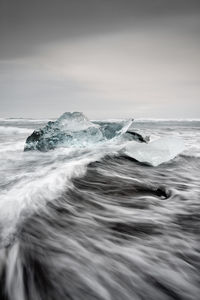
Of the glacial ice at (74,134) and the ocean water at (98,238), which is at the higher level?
the glacial ice at (74,134)

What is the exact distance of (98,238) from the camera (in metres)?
1.90

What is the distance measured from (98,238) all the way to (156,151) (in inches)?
121

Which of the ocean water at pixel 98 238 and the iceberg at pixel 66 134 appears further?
the iceberg at pixel 66 134

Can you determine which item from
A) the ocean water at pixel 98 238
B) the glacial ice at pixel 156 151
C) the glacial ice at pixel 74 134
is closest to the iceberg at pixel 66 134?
the glacial ice at pixel 74 134

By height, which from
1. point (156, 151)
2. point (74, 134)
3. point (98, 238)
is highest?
point (74, 134)

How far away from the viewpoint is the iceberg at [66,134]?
642 cm

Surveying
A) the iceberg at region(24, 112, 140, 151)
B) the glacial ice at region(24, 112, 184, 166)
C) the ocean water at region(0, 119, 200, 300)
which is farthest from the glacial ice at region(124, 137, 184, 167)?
the iceberg at region(24, 112, 140, 151)

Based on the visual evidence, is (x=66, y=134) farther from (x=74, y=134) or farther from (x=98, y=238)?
(x=98, y=238)

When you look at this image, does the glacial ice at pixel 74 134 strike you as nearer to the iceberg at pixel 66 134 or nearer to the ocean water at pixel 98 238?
the iceberg at pixel 66 134

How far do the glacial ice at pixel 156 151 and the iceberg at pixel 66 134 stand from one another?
1883 mm

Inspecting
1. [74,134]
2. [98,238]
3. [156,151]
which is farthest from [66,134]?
[98,238]

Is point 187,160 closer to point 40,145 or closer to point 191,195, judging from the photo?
point 191,195

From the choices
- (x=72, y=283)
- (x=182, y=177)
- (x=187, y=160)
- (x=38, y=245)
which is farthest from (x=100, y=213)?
(x=187, y=160)

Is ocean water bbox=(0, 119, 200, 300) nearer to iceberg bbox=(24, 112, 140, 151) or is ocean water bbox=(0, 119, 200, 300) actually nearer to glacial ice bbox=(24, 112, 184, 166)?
glacial ice bbox=(24, 112, 184, 166)
